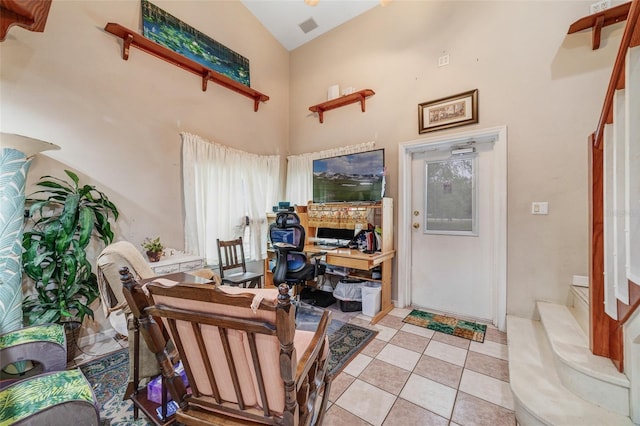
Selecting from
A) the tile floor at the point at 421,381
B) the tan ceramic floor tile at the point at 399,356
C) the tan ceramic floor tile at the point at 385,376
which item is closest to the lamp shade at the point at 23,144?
the tile floor at the point at 421,381

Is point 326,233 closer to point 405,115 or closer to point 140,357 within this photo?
point 405,115

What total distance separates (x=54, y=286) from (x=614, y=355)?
4.04 m

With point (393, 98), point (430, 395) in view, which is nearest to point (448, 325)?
point (430, 395)

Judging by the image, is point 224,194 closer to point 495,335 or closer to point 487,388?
point 487,388

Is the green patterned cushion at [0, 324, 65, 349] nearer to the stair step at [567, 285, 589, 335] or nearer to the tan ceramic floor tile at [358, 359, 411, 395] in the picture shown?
the tan ceramic floor tile at [358, 359, 411, 395]

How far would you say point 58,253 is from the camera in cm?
196

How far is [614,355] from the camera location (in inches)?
56.7

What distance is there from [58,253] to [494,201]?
13.4ft

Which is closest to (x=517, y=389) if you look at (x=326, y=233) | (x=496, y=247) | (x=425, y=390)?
(x=425, y=390)

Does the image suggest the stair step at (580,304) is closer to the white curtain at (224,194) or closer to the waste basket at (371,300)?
the waste basket at (371,300)

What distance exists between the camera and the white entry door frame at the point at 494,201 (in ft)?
8.44

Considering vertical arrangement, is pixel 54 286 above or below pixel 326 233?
below

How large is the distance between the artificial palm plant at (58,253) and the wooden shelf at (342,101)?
306cm

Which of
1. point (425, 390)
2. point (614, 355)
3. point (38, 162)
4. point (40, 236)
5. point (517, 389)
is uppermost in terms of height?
point (38, 162)
